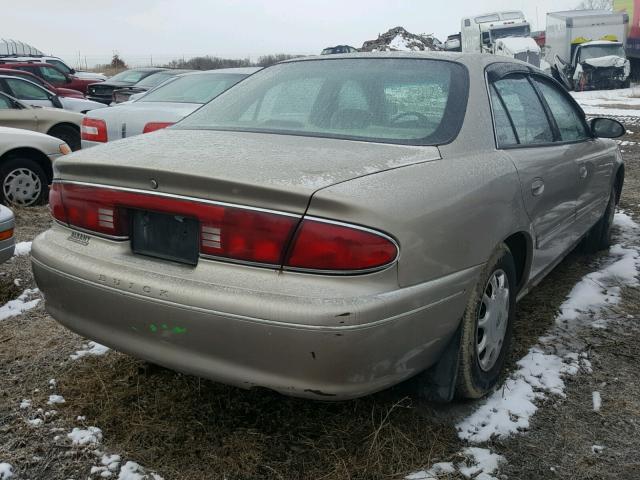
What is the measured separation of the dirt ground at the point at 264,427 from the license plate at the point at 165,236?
0.58 m

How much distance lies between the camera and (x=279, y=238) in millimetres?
2018

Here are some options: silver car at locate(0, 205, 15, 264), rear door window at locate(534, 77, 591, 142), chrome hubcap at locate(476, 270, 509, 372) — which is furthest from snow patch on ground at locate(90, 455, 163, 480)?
rear door window at locate(534, 77, 591, 142)

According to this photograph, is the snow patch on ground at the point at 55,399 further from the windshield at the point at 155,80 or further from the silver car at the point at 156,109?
the windshield at the point at 155,80

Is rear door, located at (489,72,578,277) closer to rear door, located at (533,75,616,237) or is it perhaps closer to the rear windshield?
rear door, located at (533,75,616,237)

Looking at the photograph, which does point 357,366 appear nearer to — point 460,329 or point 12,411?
point 460,329

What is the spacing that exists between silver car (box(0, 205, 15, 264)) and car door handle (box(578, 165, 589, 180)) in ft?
11.5

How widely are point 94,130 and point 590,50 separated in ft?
91.0

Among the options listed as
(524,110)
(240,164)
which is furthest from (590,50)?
(240,164)

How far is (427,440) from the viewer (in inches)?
97.7

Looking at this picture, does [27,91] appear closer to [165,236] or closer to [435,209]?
[165,236]

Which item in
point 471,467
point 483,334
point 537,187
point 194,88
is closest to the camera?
point 471,467

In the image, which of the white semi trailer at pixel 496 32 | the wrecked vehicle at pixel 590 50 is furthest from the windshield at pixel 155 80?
the wrecked vehicle at pixel 590 50

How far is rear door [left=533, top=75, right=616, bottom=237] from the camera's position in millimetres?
3732

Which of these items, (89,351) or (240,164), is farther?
(89,351)
